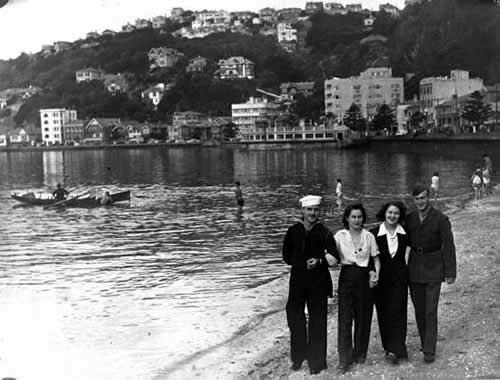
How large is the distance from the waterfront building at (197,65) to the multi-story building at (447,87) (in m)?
32.2

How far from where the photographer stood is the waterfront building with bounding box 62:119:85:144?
3276 inches

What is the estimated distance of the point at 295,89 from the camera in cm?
8694

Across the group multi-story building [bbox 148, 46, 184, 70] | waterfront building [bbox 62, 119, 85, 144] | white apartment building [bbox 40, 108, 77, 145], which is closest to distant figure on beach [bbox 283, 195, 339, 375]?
multi-story building [bbox 148, 46, 184, 70]

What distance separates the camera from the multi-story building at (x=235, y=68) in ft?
A: 276

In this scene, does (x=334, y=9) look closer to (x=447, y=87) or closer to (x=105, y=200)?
(x=447, y=87)

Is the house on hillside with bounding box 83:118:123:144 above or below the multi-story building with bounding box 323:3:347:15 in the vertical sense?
below

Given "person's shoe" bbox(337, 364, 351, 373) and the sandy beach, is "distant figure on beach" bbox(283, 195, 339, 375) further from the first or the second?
the sandy beach

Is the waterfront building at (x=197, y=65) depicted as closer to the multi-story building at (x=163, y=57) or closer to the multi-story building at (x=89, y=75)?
the multi-story building at (x=163, y=57)

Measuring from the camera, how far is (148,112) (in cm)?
9338

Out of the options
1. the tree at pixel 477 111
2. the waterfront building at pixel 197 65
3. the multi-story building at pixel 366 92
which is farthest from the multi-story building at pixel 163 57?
the tree at pixel 477 111

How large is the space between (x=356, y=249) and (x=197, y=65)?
84.1m

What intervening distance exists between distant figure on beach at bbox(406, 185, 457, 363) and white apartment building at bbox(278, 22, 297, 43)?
92.9 m

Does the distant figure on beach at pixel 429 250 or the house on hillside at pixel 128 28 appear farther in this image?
the house on hillside at pixel 128 28

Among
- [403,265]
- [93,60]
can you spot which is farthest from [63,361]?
[93,60]
